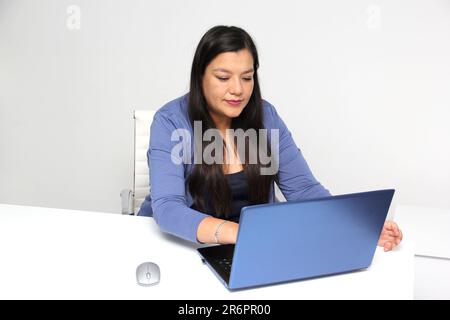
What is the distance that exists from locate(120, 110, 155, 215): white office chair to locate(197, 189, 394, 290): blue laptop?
3.21 feet

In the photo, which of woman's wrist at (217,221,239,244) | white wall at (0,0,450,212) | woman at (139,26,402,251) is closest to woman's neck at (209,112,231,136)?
woman at (139,26,402,251)

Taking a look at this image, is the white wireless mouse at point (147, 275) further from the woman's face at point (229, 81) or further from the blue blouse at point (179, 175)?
the woman's face at point (229, 81)

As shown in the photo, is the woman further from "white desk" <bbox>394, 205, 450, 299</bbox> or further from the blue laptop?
"white desk" <bbox>394, 205, 450, 299</bbox>

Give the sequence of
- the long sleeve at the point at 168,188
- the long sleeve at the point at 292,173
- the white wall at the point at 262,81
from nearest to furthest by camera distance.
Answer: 1. the long sleeve at the point at 168,188
2. the long sleeve at the point at 292,173
3. the white wall at the point at 262,81

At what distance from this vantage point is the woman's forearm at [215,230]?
107cm

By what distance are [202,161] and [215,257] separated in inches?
16.8

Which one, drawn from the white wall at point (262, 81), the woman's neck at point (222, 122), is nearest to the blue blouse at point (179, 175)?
the woman's neck at point (222, 122)

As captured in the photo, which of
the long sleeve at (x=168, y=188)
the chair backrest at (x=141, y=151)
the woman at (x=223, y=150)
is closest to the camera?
the long sleeve at (x=168, y=188)

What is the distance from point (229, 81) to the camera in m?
1.40

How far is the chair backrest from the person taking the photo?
74.4 inches

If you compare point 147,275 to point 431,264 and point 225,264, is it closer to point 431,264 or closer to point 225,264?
point 225,264

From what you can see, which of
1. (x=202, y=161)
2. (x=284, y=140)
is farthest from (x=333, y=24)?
(x=202, y=161)

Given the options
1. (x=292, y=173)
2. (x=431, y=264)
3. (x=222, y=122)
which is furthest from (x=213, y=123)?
(x=431, y=264)

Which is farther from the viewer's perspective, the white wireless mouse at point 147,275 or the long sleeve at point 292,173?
the long sleeve at point 292,173
